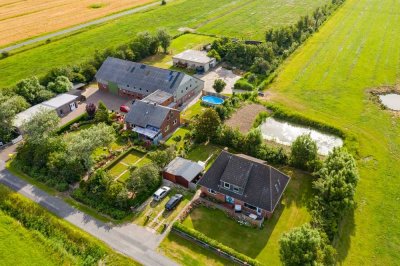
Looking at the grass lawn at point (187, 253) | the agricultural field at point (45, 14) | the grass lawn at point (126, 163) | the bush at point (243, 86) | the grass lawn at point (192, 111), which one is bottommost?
the grass lawn at point (187, 253)

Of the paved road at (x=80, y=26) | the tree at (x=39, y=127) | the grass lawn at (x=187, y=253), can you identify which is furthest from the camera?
the paved road at (x=80, y=26)

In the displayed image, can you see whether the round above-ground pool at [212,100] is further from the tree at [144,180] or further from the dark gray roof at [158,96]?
the tree at [144,180]

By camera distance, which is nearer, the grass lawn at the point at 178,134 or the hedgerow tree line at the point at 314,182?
the hedgerow tree line at the point at 314,182

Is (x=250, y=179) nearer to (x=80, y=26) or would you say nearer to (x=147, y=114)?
(x=147, y=114)

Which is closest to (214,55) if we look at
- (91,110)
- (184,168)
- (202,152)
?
(91,110)

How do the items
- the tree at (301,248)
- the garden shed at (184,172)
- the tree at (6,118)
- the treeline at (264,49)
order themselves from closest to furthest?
the tree at (301,248) < the garden shed at (184,172) < the tree at (6,118) < the treeline at (264,49)

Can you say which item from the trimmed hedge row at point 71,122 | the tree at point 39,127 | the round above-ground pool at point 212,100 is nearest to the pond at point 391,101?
the round above-ground pool at point 212,100

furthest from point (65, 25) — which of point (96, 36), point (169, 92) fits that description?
point (169, 92)
